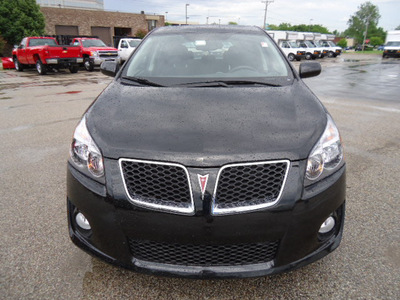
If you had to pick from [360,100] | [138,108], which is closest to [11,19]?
[360,100]

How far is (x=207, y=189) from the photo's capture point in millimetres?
1687

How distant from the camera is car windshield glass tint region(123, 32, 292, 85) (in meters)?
2.85

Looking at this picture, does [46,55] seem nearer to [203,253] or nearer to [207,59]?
[207,59]

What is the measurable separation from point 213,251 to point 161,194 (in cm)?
42

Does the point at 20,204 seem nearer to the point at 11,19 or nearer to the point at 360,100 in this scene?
the point at 360,100

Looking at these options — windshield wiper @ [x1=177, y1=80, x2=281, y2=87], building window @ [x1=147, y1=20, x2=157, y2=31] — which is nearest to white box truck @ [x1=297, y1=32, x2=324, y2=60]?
building window @ [x1=147, y1=20, x2=157, y2=31]

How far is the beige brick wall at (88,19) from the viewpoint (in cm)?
4166

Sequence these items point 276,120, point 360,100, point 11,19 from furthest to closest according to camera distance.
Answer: point 11,19 → point 360,100 → point 276,120

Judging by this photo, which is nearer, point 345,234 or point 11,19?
point 345,234

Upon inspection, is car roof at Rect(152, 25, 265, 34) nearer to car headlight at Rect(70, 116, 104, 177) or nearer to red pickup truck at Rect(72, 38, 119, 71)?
car headlight at Rect(70, 116, 104, 177)

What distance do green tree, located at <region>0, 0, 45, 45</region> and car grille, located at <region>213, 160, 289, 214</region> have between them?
32843mm

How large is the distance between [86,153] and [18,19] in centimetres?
3249

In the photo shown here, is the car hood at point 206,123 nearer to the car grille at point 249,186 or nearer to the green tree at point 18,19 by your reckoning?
the car grille at point 249,186

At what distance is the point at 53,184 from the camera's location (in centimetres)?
359
